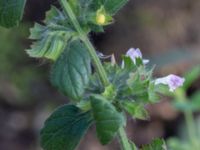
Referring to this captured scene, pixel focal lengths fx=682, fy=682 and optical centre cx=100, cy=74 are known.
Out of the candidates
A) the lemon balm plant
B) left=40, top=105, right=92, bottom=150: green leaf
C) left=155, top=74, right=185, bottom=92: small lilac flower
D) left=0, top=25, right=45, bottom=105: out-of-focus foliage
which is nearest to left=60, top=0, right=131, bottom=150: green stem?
the lemon balm plant

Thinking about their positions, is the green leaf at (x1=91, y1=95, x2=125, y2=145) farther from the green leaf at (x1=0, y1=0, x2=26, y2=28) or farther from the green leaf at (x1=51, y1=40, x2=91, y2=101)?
the green leaf at (x1=0, y1=0, x2=26, y2=28)

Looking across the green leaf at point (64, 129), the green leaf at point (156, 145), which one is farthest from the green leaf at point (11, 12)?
the green leaf at point (156, 145)

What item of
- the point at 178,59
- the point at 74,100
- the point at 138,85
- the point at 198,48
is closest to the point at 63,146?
the point at 74,100

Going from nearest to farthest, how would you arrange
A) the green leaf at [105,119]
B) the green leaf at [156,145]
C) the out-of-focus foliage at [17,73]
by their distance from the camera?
1. the green leaf at [105,119]
2. the green leaf at [156,145]
3. the out-of-focus foliage at [17,73]

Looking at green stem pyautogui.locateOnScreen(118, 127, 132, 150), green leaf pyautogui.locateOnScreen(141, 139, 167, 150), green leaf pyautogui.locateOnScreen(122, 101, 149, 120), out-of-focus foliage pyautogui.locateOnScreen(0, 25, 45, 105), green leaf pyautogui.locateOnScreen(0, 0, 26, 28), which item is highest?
out-of-focus foliage pyautogui.locateOnScreen(0, 25, 45, 105)

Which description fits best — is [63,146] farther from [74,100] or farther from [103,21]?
[103,21]

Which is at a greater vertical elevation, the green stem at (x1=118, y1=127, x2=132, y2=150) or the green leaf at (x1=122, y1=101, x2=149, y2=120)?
the green leaf at (x1=122, y1=101, x2=149, y2=120)

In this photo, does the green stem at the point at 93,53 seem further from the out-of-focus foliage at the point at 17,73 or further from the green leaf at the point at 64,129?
the out-of-focus foliage at the point at 17,73

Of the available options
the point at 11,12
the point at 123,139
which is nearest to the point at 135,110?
the point at 123,139

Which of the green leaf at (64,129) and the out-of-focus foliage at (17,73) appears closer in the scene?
the green leaf at (64,129)
